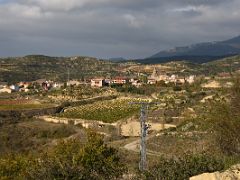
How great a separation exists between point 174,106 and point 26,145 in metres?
24.8

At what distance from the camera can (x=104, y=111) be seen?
8581 centimetres

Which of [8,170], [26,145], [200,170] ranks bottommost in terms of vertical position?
[26,145]

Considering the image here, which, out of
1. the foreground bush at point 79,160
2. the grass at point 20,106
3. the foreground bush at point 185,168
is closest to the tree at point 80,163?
the foreground bush at point 79,160

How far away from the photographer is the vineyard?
78500mm

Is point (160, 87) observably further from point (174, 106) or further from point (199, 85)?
point (174, 106)

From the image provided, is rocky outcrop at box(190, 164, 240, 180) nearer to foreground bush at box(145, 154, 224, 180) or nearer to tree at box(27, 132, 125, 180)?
foreground bush at box(145, 154, 224, 180)

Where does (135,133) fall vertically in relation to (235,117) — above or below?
below

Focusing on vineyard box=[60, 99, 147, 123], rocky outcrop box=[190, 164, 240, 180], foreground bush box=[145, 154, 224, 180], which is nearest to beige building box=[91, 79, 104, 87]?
vineyard box=[60, 99, 147, 123]

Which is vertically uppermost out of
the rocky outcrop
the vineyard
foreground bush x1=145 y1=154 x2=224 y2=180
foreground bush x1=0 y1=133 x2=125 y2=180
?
the rocky outcrop

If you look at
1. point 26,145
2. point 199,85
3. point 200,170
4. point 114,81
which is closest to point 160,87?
point 199,85

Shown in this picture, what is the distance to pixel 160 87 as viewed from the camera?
4493 inches

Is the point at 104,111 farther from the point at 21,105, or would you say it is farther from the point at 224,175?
the point at 224,175

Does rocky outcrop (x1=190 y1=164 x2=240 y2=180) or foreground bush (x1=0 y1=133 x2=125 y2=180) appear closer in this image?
rocky outcrop (x1=190 y1=164 x2=240 y2=180)

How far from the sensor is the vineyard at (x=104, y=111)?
3091 inches
